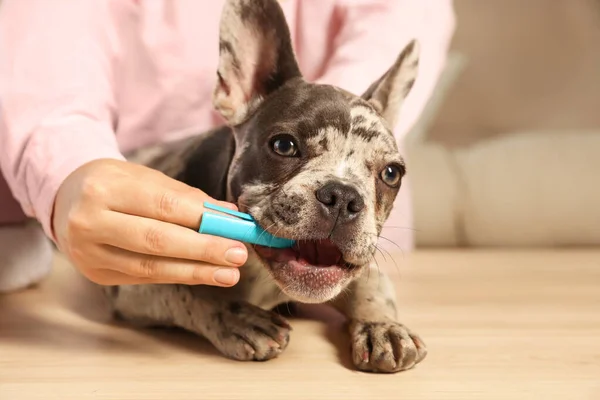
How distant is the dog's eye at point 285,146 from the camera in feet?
4.75

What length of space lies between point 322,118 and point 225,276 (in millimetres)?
376

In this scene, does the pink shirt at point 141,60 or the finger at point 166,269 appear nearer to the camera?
the finger at point 166,269

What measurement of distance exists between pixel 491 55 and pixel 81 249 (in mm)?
2690

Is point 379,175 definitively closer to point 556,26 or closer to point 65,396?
point 65,396

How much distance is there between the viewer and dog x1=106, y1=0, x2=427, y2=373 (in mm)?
1354

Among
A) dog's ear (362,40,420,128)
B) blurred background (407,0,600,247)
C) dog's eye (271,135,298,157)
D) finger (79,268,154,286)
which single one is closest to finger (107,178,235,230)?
finger (79,268,154,286)

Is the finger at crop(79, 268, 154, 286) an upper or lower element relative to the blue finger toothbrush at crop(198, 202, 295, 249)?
lower

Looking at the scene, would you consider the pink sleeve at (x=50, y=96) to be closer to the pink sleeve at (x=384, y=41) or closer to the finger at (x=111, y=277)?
the finger at (x=111, y=277)

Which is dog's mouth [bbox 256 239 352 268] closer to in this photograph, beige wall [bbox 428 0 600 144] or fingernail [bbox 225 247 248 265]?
fingernail [bbox 225 247 248 265]

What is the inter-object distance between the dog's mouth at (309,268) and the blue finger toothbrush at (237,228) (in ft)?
0.08

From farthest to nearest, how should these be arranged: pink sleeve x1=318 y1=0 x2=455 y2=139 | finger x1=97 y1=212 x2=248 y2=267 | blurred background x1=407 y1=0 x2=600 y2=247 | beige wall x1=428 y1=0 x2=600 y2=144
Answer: beige wall x1=428 y1=0 x2=600 y2=144 → blurred background x1=407 y1=0 x2=600 y2=247 → pink sleeve x1=318 y1=0 x2=455 y2=139 → finger x1=97 y1=212 x2=248 y2=267

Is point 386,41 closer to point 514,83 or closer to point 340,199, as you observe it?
point 340,199

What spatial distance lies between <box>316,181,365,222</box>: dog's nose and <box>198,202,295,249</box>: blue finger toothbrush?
11 centimetres

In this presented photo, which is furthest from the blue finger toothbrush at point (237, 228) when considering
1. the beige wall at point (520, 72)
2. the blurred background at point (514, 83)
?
the beige wall at point (520, 72)
